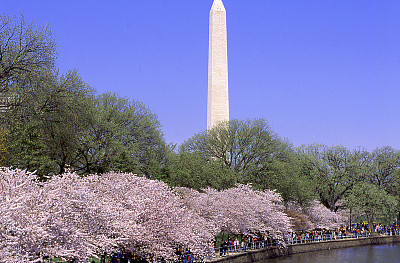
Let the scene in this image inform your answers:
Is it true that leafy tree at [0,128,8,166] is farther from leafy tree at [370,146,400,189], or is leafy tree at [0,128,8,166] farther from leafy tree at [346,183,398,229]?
leafy tree at [370,146,400,189]

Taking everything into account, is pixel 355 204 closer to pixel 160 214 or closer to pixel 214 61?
pixel 214 61

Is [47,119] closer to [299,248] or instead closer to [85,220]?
[85,220]

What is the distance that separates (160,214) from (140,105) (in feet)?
101

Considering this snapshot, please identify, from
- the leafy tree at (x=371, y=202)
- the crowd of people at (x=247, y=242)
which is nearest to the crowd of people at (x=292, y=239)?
the crowd of people at (x=247, y=242)

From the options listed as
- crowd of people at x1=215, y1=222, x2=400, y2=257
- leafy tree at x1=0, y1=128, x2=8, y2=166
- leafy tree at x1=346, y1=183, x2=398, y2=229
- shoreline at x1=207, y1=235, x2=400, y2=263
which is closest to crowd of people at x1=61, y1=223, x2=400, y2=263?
crowd of people at x1=215, y1=222, x2=400, y2=257

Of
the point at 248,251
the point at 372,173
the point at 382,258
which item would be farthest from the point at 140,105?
the point at 372,173

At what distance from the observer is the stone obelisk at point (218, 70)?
230ft

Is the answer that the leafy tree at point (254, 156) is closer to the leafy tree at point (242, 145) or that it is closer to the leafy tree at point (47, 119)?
the leafy tree at point (242, 145)

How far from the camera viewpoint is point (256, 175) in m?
62.9

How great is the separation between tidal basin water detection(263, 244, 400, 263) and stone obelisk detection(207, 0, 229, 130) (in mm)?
24357

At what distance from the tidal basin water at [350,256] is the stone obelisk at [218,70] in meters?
24.4

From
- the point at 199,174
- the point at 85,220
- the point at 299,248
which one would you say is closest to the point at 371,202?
the point at 299,248

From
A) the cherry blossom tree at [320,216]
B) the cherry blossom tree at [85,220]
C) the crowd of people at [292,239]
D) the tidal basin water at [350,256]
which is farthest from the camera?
the cherry blossom tree at [320,216]

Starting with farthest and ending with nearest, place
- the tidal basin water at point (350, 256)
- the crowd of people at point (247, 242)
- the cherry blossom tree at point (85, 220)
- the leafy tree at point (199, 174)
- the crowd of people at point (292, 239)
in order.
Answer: the leafy tree at point (199, 174)
the tidal basin water at point (350, 256)
the crowd of people at point (292, 239)
the crowd of people at point (247, 242)
the cherry blossom tree at point (85, 220)
